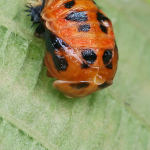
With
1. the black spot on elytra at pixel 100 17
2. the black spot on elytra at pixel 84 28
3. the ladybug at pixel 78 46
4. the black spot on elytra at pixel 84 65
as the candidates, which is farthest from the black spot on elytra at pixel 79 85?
the black spot on elytra at pixel 100 17

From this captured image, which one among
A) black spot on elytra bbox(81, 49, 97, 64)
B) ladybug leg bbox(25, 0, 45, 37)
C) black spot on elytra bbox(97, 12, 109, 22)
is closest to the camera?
black spot on elytra bbox(81, 49, 97, 64)

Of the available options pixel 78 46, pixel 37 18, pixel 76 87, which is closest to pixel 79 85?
pixel 76 87

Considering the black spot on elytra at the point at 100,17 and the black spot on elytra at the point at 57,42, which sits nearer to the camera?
the black spot on elytra at the point at 57,42

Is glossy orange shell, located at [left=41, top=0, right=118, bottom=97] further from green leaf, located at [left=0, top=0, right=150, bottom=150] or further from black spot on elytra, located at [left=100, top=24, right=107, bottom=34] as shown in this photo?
green leaf, located at [left=0, top=0, right=150, bottom=150]

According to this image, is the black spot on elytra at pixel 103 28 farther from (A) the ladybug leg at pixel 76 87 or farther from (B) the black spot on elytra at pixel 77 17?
(A) the ladybug leg at pixel 76 87

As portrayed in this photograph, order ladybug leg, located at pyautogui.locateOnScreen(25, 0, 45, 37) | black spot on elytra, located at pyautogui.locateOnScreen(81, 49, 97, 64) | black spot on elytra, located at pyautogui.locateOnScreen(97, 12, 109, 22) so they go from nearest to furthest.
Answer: black spot on elytra, located at pyautogui.locateOnScreen(81, 49, 97, 64)
black spot on elytra, located at pyautogui.locateOnScreen(97, 12, 109, 22)
ladybug leg, located at pyautogui.locateOnScreen(25, 0, 45, 37)

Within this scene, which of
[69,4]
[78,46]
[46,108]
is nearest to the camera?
[78,46]

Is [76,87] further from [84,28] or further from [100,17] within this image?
[100,17]

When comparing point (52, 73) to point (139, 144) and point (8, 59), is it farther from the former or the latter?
point (139, 144)

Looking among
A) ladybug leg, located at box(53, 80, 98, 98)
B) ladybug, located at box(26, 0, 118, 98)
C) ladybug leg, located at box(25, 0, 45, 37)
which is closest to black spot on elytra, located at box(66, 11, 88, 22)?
ladybug, located at box(26, 0, 118, 98)
